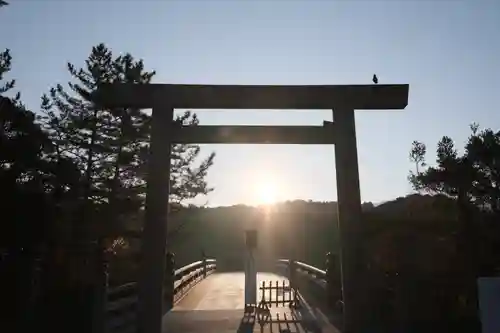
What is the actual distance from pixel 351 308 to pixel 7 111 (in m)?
13.4

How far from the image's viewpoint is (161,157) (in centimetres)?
1055

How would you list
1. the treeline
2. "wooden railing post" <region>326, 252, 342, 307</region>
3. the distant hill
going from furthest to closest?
the distant hill, "wooden railing post" <region>326, 252, 342, 307</region>, the treeline

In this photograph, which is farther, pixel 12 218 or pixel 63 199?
pixel 63 199

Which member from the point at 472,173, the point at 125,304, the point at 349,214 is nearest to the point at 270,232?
the point at 472,173

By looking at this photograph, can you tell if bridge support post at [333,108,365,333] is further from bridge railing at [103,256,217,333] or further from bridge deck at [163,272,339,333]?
bridge railing at [103,256,217,333]

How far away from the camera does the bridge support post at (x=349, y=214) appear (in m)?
9.82

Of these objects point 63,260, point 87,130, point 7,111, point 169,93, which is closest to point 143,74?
point 87,130

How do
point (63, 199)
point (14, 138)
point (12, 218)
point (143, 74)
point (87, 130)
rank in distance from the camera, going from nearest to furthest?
point (12, 218) < point (14, 138) < point (63, 199) < point (87, 130) < point (143, 74)

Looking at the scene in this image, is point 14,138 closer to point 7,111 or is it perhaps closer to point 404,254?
point 7,111

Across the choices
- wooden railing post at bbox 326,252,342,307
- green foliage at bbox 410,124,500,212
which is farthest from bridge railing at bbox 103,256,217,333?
green foliage at bbox 410,124,500,212

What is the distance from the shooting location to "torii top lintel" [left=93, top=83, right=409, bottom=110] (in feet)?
34.0

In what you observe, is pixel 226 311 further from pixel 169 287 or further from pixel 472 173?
pixel 472 173

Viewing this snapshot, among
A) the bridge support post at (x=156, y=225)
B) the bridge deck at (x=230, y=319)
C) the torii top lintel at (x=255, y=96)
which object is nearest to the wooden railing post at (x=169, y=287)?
the bridge deck at (x=230, y=319)

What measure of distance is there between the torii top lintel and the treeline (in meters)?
3.62
